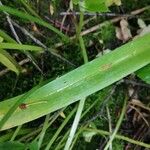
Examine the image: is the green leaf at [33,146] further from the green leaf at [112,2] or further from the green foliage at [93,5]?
the green leaf at [112,2]

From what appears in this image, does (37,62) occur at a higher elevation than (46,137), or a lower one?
higher

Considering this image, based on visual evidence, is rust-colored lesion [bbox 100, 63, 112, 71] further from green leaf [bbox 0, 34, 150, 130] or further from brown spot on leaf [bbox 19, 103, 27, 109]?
brown spot on leaf [bbox 19, 103, 27, 109]

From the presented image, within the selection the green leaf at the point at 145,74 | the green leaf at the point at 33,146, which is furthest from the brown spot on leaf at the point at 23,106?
the green leaf at the point at 145,74

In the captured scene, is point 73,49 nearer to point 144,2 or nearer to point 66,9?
point 66,9

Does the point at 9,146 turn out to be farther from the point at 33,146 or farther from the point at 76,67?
the point at 76,67

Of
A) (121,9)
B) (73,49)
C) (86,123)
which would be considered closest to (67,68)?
(73,49)

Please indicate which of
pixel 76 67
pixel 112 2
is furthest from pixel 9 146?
pixel 112 2

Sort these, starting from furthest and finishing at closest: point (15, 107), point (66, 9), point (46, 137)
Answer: point (66, 9)
point (46, 137)
point (15, 107)
